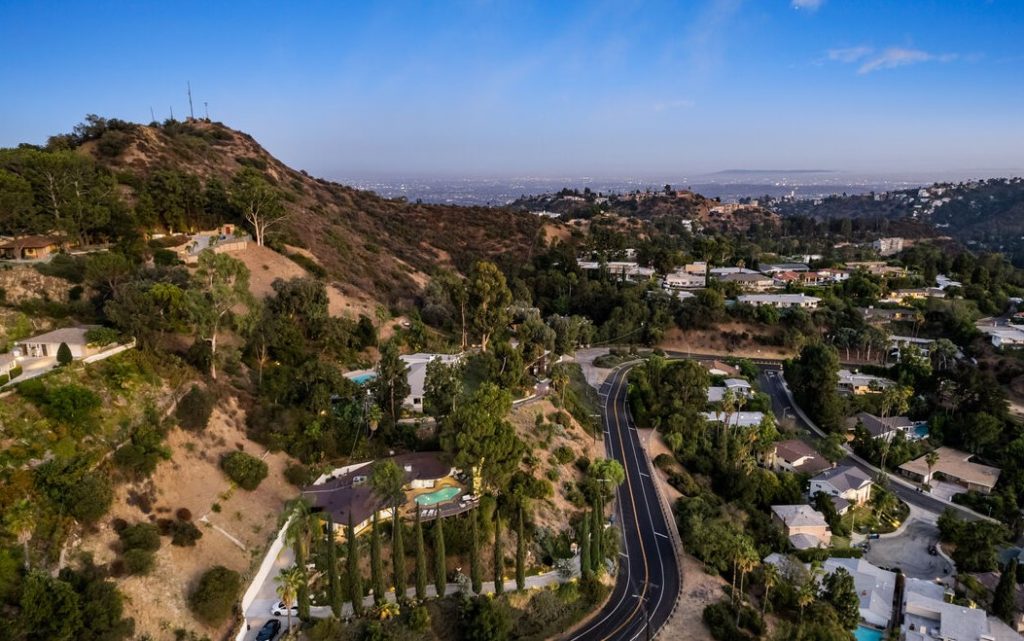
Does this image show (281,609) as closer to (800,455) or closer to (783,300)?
(800,455)

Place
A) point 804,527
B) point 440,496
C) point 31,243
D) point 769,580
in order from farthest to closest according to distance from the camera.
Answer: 1. point 31,243
2. point 804,527
3. point 440,496
4. point 769,580

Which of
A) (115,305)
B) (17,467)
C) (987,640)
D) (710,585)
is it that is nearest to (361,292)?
(115,305)

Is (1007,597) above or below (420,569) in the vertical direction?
below

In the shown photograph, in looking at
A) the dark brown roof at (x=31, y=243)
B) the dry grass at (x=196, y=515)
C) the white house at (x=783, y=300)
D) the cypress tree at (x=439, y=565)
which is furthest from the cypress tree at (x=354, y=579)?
the white house at (x=783, y=300)

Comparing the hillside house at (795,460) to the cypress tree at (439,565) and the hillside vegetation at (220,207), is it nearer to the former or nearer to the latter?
the cypress tree at (439,565)

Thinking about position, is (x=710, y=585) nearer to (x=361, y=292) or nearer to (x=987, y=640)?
(x=987, y=640)

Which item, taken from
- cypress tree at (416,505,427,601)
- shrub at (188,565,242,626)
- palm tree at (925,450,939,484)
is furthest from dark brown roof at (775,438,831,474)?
shrub at (188,565,242,626)

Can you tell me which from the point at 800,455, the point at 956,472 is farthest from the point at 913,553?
the point at 956,472
